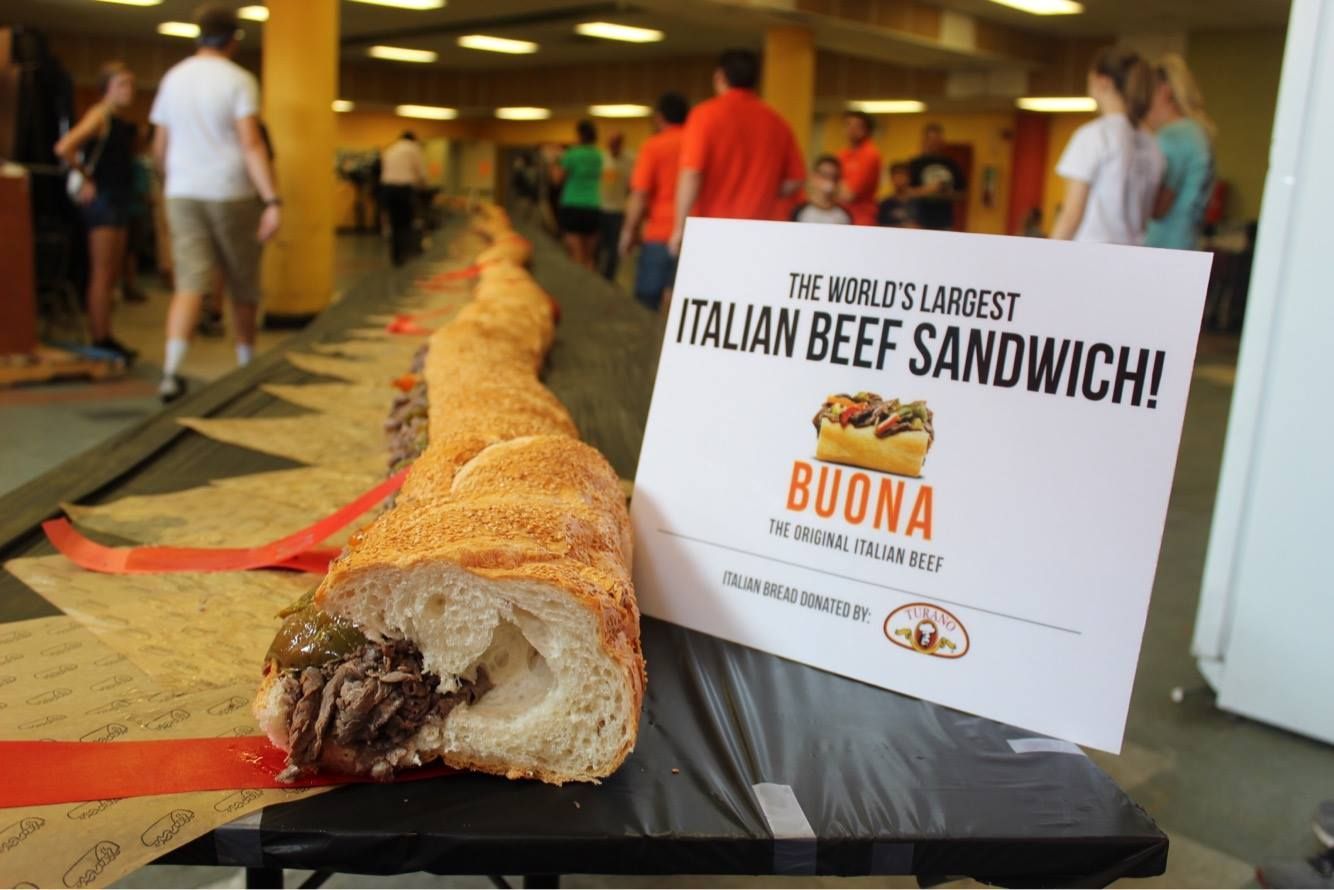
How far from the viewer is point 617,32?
52.0 feet

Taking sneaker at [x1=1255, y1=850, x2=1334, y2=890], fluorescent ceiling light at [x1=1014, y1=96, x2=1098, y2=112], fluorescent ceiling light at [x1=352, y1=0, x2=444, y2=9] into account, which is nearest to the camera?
sneaker at [x1=1255, y1=850, x2=1334, y2=890]

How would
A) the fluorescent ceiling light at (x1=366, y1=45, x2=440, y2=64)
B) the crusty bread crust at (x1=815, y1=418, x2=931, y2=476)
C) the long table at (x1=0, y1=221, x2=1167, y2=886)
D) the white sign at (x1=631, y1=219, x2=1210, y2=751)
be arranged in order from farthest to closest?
the fluorescent ceiling light at (x1=366, y1=45, x2=440, y2=64)
the crusty bread crust at (x1=815, y1=418, x2=931, y2=476)
the white sign at (x1=631, y1=219, x2=1210, y2=751)
the long table at (x1=0, y1=221, x2=1167, y2=886)

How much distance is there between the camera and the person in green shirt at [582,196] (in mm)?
9281

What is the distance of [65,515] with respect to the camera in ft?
5.54

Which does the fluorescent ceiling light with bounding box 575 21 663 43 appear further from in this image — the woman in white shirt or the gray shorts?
the woman in white shirt

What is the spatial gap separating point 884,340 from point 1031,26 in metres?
15.0

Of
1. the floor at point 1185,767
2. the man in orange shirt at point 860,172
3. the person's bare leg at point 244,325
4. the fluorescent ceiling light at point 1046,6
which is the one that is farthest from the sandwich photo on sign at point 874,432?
the fluorescent ceiling light at point 1046,6

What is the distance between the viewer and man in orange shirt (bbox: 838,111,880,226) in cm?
663

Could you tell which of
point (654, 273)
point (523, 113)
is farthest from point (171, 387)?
point (523, 113)

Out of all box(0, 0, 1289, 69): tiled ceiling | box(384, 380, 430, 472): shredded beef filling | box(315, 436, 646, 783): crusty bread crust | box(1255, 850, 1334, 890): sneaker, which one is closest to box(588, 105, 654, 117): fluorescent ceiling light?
box(0, 0, 1289, 69): tiled ceiling

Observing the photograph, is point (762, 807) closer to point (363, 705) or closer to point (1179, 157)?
point (363, 705)

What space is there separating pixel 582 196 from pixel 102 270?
14.6 feet

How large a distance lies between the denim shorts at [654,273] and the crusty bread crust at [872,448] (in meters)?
4.30

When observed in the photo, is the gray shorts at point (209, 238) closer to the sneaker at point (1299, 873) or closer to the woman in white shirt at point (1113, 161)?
the woman in white shirt at point (1113, 161)
